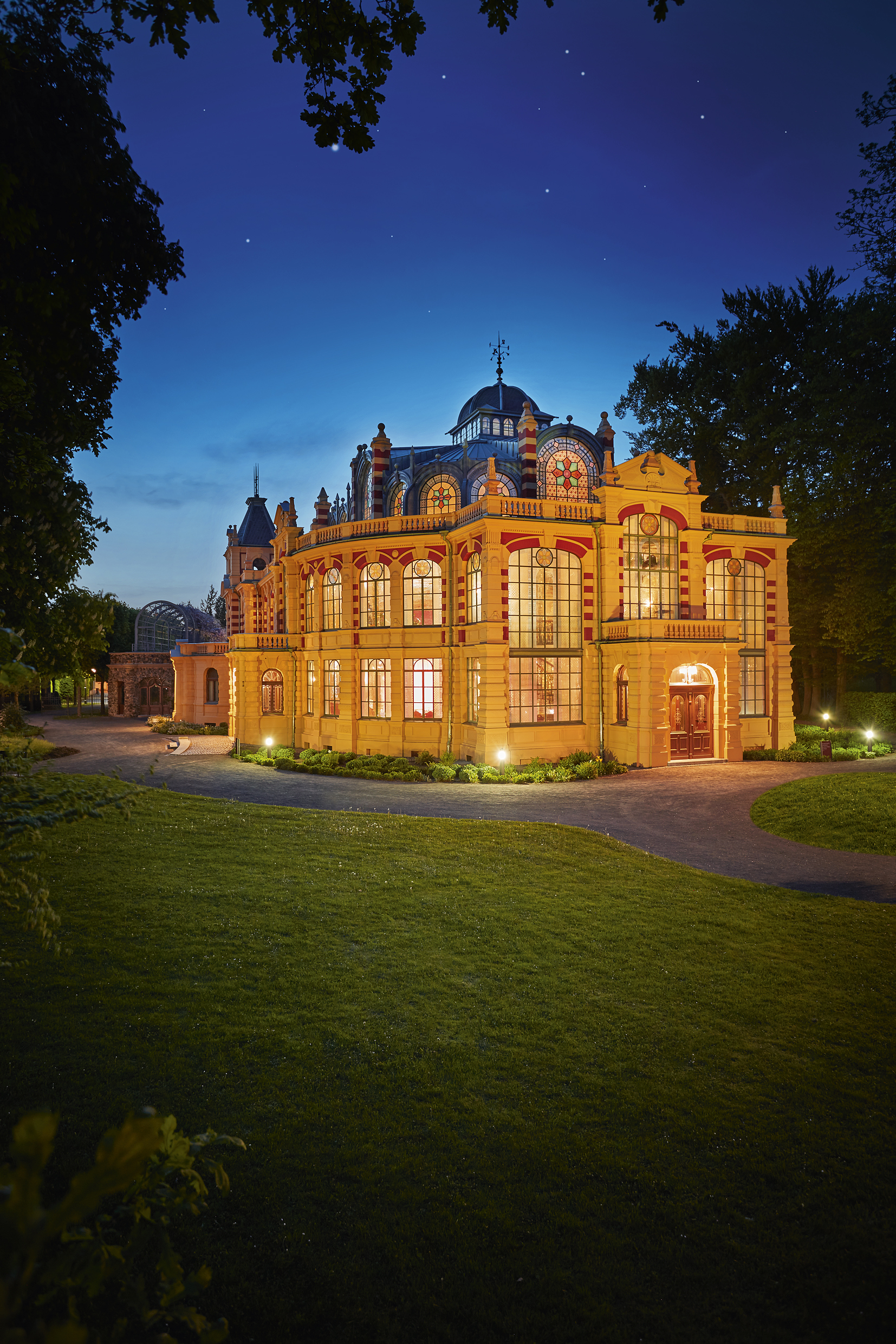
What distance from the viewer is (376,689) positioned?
25.8 meters

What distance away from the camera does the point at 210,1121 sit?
4.82m

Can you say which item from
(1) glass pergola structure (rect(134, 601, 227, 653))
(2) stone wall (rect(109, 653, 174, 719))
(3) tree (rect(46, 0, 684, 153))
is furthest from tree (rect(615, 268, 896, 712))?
(2) stone wall (rect(109, 653, 174, 719))

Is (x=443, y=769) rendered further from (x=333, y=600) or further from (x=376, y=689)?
(x=333, y=600)

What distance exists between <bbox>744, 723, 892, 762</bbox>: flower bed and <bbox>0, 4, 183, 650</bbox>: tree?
24.4m

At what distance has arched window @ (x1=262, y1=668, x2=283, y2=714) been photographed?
29984mm

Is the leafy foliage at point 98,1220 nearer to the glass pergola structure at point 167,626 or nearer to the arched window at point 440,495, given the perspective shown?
the arched window at point 440,495

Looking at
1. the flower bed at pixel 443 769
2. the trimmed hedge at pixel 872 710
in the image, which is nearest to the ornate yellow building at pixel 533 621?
the flower bed at pixel 443 769

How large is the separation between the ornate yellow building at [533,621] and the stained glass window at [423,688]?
0.20 feet

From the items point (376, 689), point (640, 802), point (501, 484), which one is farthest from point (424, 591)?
point (640, 802)

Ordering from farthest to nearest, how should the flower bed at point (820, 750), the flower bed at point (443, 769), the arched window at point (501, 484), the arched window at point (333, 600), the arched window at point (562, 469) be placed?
the arched window at point (562, 469) < the arched window at point (501, 484) < the arched window at point (333, 600) < the flower bed at point (820, 750) < the flower bed at point (443, 769)

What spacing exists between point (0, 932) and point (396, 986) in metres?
4.61

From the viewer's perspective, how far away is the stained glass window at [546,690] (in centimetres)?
2370

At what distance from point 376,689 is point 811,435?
22385mm

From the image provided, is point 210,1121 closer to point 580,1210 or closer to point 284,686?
point 580,1210
